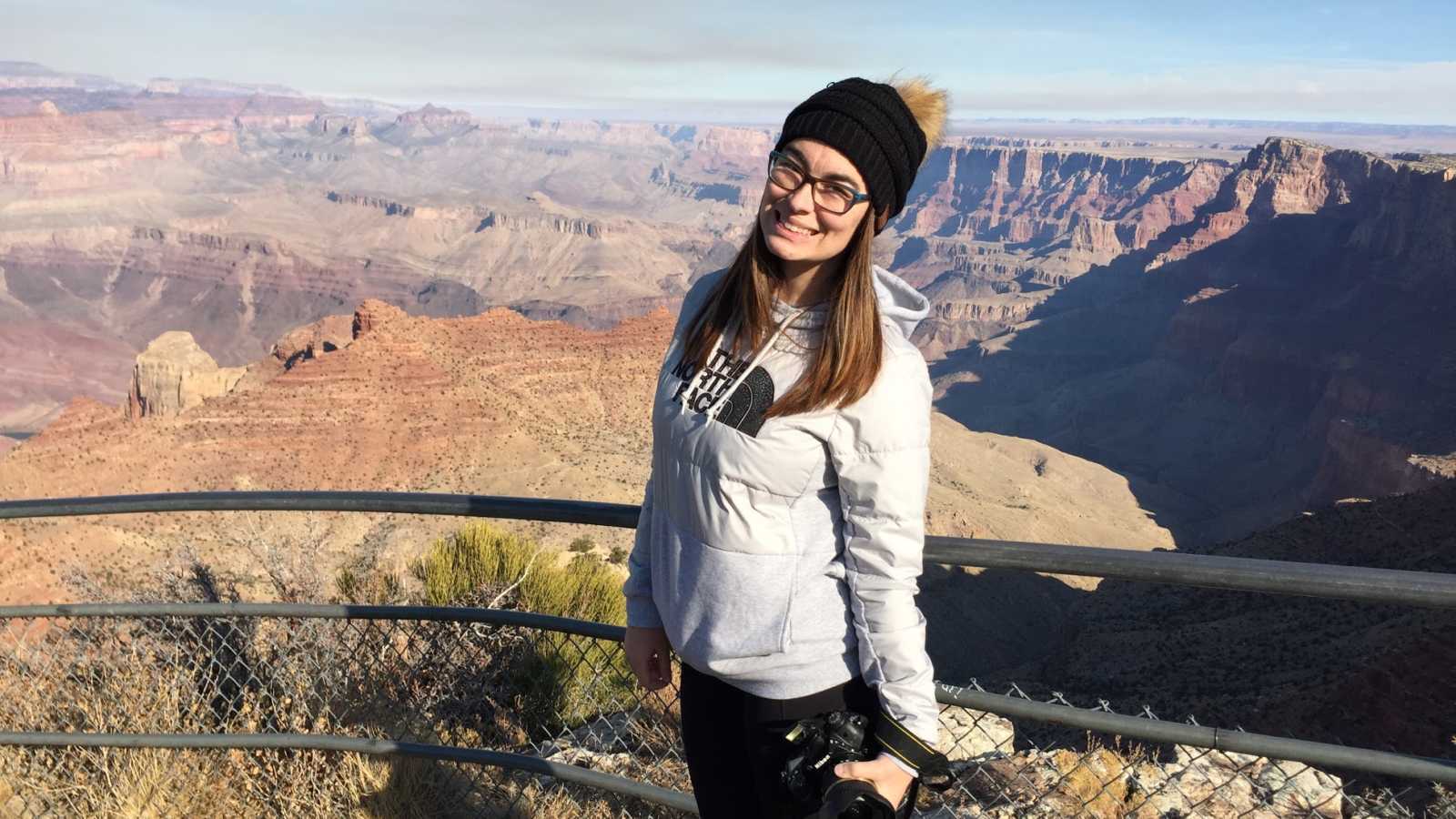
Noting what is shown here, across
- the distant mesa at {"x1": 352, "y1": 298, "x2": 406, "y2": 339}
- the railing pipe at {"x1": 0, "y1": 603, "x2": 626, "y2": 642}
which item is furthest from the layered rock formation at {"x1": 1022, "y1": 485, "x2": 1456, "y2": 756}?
the distant mesa at {"x1": 352, "y1": 298, "x2": 406, "y2": 339}

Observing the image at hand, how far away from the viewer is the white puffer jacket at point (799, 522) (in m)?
1.78

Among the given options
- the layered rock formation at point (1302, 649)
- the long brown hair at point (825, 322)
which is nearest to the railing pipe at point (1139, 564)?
the long brown hair at point (825, 322)

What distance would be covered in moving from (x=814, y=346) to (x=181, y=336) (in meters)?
71.9

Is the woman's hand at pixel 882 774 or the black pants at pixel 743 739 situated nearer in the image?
the woman's hand at pixel 882 774

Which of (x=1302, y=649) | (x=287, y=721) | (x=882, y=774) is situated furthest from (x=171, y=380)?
(x=882, y=774)

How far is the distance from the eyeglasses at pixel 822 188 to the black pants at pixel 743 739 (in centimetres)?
99

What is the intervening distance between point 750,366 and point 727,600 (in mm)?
482

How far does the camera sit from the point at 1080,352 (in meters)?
115

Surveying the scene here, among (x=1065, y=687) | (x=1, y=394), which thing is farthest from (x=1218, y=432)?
(x=1, y=394)

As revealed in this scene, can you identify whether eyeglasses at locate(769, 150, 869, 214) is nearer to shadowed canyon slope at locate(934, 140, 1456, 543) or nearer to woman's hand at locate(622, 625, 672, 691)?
woman's hand at locate(622, 625, 672, 691)

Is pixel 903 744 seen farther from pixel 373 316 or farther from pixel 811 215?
pixel 373 316

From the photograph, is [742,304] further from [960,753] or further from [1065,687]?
[1065,687]

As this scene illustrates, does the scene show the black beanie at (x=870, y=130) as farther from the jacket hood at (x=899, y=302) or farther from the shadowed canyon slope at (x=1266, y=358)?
the shadowed canyon slope at (x=1266, y=358)

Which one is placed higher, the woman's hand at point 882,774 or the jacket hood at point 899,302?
the jacket hood at point 899,302
